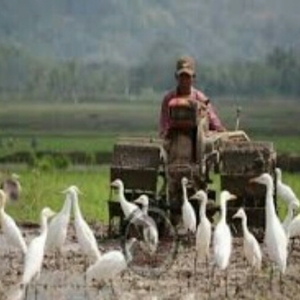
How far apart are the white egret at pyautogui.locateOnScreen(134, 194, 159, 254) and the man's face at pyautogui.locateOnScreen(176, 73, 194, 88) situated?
1511mm

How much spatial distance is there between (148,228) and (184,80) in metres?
2.29

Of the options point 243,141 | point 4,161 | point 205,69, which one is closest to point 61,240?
point 243,141

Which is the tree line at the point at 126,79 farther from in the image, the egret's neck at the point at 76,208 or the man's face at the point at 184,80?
the egret's neck at the point at 76,208

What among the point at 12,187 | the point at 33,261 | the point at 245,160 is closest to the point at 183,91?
the point at 245,160

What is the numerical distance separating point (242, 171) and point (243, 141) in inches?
26.8

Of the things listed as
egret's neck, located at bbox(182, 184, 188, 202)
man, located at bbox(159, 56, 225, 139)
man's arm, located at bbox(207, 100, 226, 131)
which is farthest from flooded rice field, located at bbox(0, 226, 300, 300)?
man's arm, located at bbox(207, 100, 226, 131)

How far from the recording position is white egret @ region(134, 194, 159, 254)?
12164 millimetres

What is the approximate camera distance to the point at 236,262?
12.6 metres

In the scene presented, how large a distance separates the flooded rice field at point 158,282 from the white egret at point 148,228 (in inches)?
10.3

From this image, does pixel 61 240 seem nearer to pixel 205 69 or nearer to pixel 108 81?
pixel 205 69

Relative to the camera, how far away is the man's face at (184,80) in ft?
46.0

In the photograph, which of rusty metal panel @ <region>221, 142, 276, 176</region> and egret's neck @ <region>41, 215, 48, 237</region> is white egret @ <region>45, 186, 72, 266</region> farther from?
rusty metal panel @ <region>221, 142, 276, 176</region>

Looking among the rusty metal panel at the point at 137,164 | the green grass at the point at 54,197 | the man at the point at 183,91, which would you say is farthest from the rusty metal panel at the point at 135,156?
the green grass at the point at 54,197

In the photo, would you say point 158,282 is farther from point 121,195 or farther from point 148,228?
point 121,195
